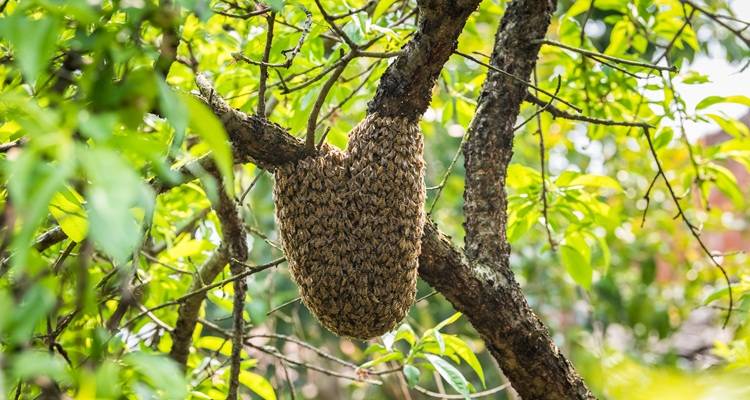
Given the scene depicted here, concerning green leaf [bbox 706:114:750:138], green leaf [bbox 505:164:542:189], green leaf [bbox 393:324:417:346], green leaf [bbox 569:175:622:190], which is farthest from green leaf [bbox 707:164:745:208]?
green leaf [bbox 393:324:417:346]

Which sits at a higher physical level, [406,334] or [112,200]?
[406,334]

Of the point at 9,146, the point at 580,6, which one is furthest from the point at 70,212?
the point at 580,6

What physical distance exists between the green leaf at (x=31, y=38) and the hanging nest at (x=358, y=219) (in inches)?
23.6

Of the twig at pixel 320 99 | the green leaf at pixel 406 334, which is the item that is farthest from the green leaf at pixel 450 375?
the twig at pixel 320 99

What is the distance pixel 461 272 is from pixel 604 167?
3.75 metres

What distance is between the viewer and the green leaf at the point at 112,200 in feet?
1.38

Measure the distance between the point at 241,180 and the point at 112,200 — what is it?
1.56 meters

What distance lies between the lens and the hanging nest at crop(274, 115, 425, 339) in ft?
3.64

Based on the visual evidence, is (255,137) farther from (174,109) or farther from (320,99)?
(174,109)

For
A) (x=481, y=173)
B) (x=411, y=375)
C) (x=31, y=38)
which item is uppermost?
(x=481, y=173)

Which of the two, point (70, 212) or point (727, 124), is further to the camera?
point (727, 124)

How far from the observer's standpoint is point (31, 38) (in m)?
0.51

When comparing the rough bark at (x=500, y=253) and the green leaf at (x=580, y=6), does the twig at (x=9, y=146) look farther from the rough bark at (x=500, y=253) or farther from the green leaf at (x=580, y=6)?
the green leaf at (x=580, y=6)

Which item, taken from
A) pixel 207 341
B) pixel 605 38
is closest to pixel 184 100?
pixel 207 341
